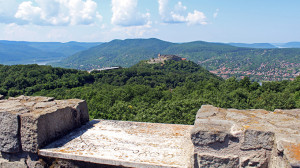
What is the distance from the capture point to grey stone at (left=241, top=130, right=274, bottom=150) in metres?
2.53

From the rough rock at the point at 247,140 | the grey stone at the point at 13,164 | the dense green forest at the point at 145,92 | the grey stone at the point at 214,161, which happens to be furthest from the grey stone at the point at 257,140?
the dense green forest at the point at 145,92

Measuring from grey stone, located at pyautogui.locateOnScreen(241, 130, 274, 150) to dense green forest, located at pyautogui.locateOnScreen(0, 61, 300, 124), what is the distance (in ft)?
14.0

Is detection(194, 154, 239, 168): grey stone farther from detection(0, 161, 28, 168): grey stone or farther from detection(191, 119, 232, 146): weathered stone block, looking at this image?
detection(0, 161, 28, 168): grey stone

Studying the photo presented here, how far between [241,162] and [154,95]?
10916 millimetres

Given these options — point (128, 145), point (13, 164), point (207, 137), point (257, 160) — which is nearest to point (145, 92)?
point (128, 145)

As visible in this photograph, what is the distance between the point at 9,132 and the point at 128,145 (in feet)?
5.56

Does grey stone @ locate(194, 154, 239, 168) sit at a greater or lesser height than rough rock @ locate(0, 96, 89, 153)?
lesser

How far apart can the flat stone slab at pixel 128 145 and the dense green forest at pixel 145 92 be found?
129 inches

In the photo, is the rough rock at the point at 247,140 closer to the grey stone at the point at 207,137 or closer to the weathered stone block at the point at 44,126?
the grey stone at the point at 207,137

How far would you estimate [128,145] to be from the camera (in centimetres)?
318

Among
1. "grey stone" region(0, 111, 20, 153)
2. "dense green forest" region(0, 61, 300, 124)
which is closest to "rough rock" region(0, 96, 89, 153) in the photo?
"grey stone" region(0, 111, 20, 153)

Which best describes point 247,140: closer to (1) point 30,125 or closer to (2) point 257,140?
(2) point 257,140

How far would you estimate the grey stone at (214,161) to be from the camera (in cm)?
261

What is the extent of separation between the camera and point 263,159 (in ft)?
8.43
